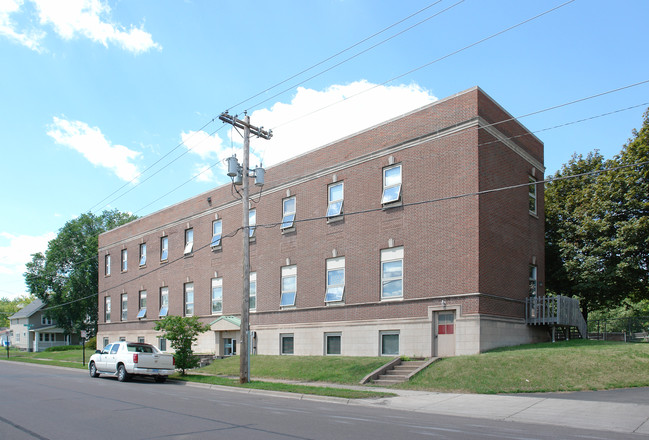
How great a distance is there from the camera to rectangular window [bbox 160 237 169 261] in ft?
131

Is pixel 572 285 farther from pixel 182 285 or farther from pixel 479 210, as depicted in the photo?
pixel 182 285

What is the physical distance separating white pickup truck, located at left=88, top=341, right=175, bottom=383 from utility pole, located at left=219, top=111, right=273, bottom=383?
3594 mm

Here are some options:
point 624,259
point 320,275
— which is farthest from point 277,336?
point 624,259

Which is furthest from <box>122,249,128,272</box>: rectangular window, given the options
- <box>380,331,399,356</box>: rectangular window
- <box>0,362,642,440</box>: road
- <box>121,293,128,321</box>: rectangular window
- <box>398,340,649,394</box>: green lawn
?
<box>398,340,649,394</box>: green lawn

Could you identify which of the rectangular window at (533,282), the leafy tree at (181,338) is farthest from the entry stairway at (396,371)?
the leafy tree at (181,338)

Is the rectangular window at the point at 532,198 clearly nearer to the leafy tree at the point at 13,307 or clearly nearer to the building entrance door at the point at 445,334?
the building entrance door at the point at 445,334

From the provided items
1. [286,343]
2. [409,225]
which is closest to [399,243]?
[409,225]

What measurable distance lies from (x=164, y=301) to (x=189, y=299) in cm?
363

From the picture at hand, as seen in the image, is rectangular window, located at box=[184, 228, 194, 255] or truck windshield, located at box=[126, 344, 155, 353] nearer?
truck windshield, located at box=[126, 344, 155, 353]

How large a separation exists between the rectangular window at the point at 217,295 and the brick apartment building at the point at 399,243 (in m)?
0.12

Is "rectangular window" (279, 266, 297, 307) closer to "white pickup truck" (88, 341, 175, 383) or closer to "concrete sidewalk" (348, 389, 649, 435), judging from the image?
"white pickup truck" (88, 341, 175, 383)

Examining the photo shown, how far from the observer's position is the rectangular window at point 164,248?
131ft

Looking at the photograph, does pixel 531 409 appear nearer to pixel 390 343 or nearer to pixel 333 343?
pixel 390 343

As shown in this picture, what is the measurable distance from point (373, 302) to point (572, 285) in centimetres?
1209
